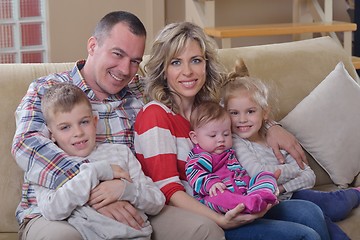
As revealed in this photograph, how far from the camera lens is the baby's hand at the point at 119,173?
2281mm

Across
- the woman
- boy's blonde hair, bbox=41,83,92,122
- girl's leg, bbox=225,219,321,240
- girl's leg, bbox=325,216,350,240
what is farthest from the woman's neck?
girl's leg, bbox=325,216,350,240

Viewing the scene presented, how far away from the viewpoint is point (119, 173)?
2.29m

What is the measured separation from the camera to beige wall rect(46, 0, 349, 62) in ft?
16.0

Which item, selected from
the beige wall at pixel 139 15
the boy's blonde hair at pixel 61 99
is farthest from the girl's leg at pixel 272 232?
the beige wall at pixel 139 15

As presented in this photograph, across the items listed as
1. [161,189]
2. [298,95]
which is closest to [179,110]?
[161,189]

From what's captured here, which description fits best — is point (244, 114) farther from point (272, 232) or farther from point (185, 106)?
point (272, 232)

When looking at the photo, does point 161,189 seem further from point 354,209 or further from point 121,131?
point 354,209

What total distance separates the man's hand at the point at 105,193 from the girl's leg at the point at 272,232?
0.37 metres

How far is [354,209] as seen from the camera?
274cm

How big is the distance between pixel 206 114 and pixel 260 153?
0.29 metres

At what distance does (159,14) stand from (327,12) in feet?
3.78

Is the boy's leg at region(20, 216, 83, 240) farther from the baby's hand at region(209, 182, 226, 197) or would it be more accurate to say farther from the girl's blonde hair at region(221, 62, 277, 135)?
the girl's blonde hair at region(221, 62, 277, 135)

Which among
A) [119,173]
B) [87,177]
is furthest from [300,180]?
[87,177]

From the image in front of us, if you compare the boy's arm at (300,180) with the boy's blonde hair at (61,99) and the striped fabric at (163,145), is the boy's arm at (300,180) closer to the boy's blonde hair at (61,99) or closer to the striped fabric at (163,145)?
the striped fabric at (163,145)
